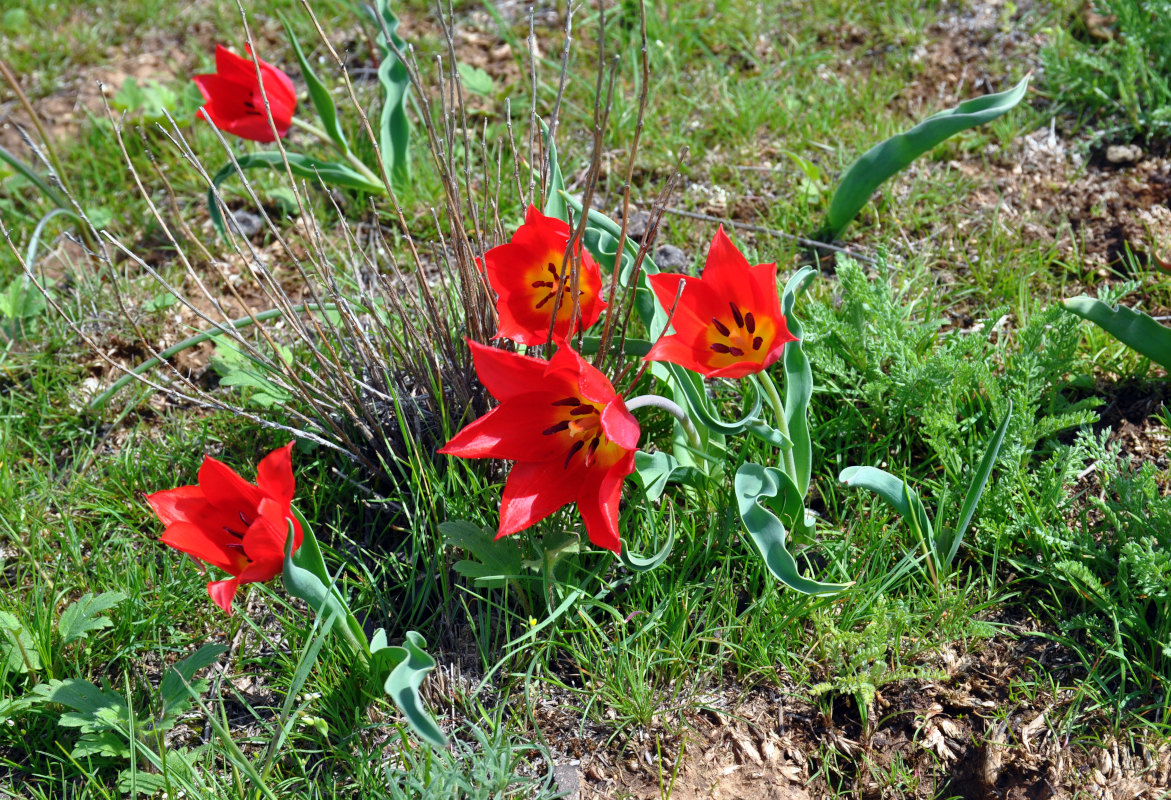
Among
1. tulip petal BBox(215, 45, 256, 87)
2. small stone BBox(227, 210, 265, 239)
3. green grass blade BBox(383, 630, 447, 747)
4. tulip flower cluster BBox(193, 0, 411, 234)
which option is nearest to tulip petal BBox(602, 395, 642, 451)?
green grass blade BBox(383, 630, 447, 747)

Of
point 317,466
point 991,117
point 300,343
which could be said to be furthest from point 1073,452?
point 300,343

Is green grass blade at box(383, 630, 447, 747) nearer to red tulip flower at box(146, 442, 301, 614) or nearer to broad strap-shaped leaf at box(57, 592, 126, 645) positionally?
red tulip flower at box(146, 442, 301, 614)

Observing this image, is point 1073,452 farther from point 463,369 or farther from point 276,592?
point 276,592

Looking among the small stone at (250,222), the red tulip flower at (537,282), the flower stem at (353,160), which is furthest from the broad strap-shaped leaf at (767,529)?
the small stone at (250,222)

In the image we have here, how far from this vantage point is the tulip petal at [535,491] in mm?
1405

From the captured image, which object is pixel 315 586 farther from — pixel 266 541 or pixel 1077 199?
pixel 1077 199

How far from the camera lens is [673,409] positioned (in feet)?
5.06

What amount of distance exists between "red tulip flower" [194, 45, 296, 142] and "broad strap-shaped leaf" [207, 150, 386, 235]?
0.37 ft

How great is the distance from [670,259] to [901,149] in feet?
2.15

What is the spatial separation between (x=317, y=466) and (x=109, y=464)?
55 cm

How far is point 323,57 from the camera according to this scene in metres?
3.35

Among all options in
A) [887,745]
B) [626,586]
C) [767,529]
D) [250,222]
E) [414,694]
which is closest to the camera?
[414,694]

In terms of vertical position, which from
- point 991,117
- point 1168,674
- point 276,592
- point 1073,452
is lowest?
point 1168,674

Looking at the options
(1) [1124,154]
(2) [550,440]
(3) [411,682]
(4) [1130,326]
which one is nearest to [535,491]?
(2) [550,440]
